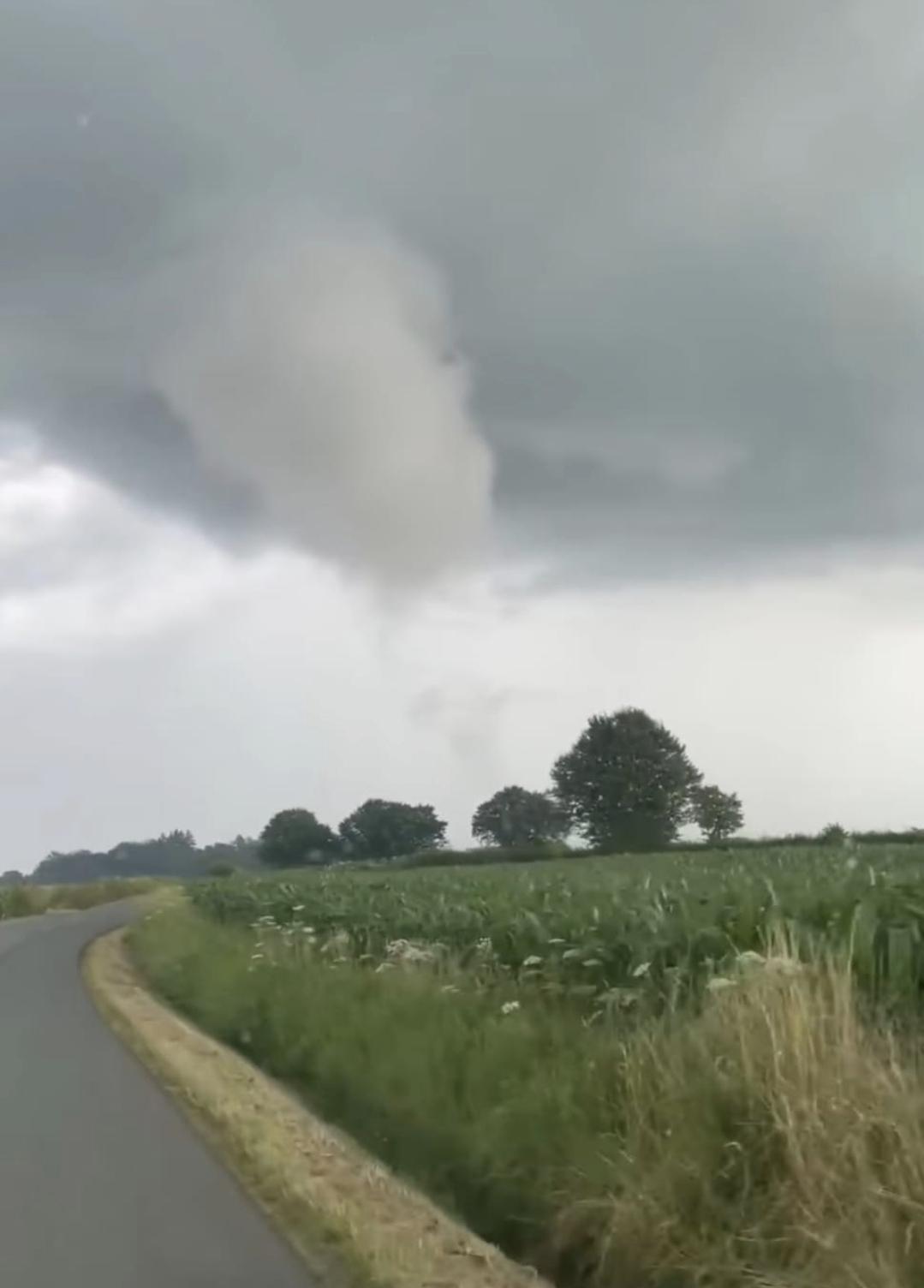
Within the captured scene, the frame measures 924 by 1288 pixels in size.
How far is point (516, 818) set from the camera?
132 metres

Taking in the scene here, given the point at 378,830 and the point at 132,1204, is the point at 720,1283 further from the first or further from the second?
the point at 378,830

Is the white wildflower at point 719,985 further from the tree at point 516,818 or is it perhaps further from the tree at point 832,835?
the tree at point 516,818

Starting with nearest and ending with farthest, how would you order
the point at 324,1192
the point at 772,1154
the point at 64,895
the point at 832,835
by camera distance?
1. the point at 772,1154
2. the point at 324,1192
3. the point at 832,835
4. the point at 64,895

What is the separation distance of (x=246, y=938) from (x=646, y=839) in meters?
72.8

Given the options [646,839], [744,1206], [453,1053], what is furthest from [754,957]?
[646,839]

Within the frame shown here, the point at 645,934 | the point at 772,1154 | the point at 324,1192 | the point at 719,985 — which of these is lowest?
the point at 324,1192

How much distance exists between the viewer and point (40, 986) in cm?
2781

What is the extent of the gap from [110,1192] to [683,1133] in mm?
3853

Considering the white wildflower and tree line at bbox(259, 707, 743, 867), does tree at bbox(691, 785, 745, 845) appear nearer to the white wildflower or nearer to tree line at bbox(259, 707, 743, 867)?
tree line at bbox(259, 707, 743, 867)

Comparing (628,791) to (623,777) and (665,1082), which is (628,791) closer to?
(623,777)

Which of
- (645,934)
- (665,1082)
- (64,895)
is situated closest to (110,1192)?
(665,1082)

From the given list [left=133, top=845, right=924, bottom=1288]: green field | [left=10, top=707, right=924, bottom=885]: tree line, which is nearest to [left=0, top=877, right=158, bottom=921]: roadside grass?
[left=10, top=707, right=924, bottom=885]: tree line

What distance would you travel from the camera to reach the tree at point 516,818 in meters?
124

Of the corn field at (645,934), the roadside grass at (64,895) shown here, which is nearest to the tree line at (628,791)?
the roadside grass at (64,895)
